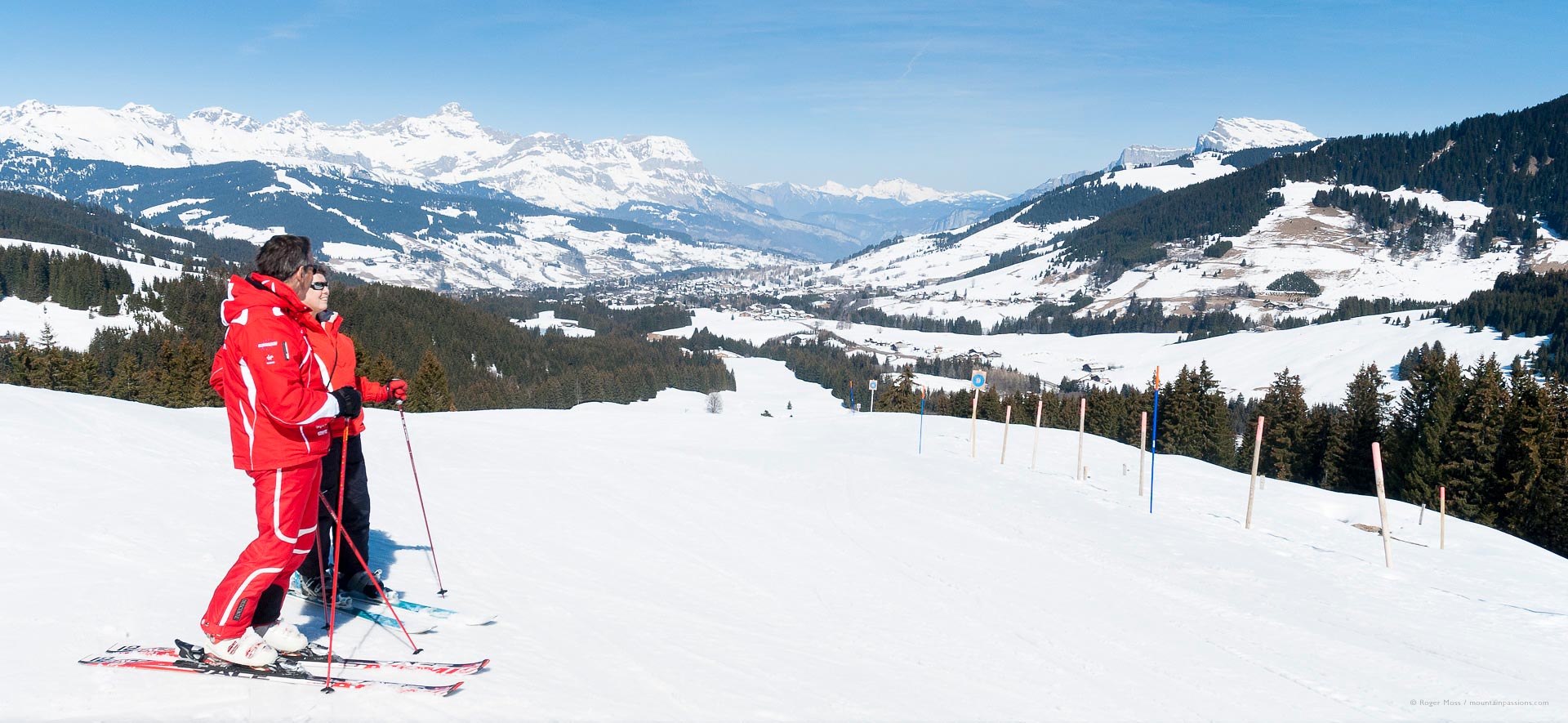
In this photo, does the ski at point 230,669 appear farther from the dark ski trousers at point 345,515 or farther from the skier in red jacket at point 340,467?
the dark ski trousers at point 345,515

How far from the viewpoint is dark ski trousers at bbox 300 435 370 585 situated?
6.73 m

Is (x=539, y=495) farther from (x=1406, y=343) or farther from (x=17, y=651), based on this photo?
(x=1406, y=343)

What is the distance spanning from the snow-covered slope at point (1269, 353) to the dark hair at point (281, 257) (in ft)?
397

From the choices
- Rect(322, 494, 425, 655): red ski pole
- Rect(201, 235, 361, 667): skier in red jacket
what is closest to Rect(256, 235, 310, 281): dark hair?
Rect(201, 235, 361, 667): skier in red jacket

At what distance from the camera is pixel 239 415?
16.9ft

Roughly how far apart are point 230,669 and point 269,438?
1.50 meters

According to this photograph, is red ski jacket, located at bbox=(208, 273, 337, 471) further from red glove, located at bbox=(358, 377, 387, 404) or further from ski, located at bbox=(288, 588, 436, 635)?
ski, located at bbox=(288, 588, 436, 635)

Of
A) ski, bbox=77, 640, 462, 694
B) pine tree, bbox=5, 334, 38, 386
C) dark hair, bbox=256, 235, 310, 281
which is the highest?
dark hair, bbox=256, 235, 310, 281

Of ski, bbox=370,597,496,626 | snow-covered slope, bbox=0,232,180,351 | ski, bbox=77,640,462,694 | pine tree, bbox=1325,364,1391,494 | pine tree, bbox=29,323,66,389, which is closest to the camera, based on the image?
ski, bbox=77,640,462,694

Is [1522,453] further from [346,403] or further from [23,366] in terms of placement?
[23,366]

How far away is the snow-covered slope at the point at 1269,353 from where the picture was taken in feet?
394

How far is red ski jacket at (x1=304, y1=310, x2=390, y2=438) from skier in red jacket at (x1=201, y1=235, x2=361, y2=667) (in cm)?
42

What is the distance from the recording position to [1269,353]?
14012 centimetres

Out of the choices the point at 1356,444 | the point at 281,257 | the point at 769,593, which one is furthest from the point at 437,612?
the point at 1356,444
